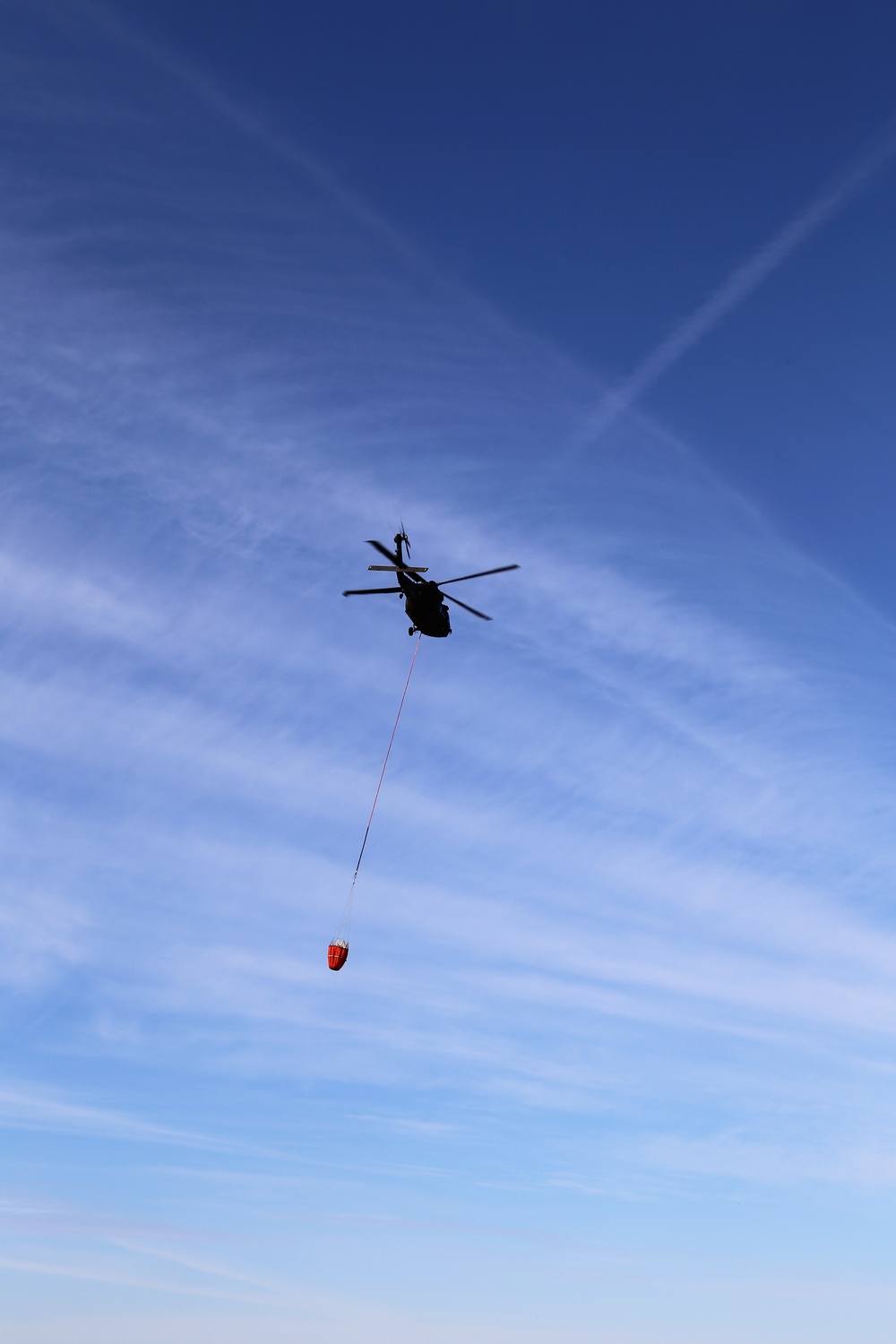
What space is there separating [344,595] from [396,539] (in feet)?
13.9

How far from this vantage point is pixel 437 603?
6019cm

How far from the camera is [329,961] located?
5478 centimetres

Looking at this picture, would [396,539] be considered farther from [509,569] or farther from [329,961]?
[329,961]

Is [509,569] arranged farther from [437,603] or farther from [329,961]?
[329,961]

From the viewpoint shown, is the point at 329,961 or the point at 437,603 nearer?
the point at 329,961

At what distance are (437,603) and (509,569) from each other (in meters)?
6.94

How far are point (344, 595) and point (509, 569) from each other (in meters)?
9.45

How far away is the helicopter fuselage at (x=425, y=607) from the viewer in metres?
59.1

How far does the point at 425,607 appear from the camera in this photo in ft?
196

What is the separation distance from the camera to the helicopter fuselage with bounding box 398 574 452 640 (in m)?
59.1

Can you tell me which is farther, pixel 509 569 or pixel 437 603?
pixel 437 603

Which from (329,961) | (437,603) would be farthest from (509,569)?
(329,961)

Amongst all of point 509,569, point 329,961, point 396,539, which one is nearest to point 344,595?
point 396,539

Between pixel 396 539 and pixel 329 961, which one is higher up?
pixel 396 539
